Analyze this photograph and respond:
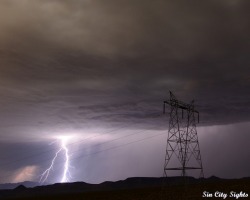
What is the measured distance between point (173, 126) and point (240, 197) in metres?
14.8

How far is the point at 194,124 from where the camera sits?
58.7 m

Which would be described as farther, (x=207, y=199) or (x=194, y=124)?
(x=194, y=124)

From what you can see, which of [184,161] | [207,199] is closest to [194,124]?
[184,161]

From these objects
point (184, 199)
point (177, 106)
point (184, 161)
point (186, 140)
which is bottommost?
point (184, 199)

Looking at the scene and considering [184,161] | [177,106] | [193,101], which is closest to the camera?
[184,161]

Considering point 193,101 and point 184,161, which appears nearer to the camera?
point 184,161

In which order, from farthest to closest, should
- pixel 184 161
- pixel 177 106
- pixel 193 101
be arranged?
pixel 193 101
pixel 177 106
pixel 184 161

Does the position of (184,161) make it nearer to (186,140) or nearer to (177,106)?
(186,140)

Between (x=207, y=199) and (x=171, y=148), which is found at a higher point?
(x=171, y=148)

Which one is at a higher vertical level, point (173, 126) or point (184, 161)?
point (173, 126)

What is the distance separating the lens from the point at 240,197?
5184 cm

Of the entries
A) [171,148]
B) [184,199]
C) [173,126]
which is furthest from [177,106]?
[184,199]

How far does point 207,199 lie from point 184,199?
3.70 m

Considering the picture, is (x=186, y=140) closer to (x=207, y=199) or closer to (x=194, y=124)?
(x=194, y=124)
